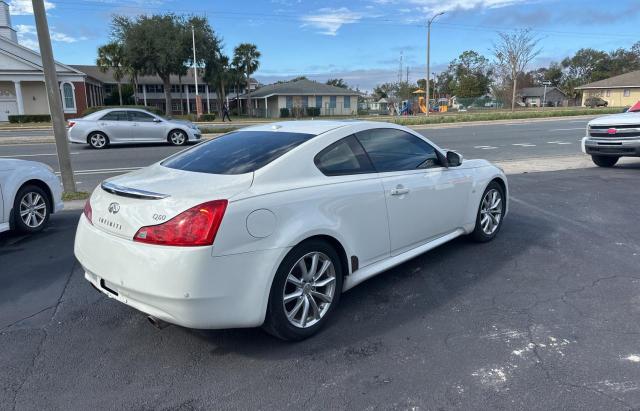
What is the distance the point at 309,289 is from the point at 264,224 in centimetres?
66

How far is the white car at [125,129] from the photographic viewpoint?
1712 centimetres

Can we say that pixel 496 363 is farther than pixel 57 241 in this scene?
No

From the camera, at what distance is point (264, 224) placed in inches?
119

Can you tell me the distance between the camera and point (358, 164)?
3.89 metres

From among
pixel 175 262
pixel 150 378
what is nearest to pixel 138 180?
pixel 175 262

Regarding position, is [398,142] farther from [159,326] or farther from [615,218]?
[615,218]

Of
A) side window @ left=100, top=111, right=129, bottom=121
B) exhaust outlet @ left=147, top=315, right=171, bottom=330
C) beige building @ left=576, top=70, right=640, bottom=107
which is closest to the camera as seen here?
exhaust outlet @ left=147, top=315, right=171, bottom=330

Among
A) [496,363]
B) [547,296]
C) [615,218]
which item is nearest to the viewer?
[496,363]

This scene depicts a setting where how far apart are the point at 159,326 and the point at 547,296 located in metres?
3.18

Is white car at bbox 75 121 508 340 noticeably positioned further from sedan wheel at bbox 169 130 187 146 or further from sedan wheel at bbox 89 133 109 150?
sedan wheel at bbox 89 133 109 150

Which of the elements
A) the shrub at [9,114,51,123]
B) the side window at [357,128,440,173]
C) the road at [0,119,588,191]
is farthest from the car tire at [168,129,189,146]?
the shrub at [9,114,51,123]

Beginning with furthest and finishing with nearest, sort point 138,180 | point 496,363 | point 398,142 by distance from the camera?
point 398,142, point 138,180, point 496,363

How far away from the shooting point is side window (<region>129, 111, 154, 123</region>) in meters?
17.7

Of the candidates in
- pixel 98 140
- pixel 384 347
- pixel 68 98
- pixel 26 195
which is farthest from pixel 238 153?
pixel 68 98
